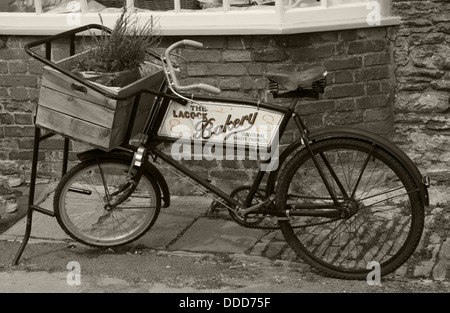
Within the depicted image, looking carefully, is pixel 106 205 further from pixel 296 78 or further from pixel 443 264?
pixel 443 264

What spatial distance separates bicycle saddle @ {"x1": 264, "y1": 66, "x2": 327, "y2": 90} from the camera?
4585 mm

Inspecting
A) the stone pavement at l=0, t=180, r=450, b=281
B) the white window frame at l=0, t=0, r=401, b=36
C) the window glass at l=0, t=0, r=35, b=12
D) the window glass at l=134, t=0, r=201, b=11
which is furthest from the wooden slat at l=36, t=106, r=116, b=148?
the window glass at l=0, t=0, r=35, b=12

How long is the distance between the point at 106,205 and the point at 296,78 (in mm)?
1426

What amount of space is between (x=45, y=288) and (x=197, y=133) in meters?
1.24

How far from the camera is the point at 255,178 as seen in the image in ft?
16.4

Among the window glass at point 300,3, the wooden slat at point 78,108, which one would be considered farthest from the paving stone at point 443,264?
the wooden slat at point 78,108

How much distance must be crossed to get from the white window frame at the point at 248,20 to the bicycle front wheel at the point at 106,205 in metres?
1.29

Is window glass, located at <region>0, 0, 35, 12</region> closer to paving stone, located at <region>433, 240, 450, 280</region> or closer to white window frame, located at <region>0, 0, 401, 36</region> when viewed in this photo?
white window frame, located at <region>0, 0, 401, 36</region>

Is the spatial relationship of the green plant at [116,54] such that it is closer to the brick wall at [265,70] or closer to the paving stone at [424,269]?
the brick wall at [265,70]

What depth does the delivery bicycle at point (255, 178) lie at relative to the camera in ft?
15.2

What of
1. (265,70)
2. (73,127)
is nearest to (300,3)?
(265,70)

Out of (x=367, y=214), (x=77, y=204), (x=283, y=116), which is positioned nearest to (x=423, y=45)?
(x=367, y=214)

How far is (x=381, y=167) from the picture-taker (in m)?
6.25

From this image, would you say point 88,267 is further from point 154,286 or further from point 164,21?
point 164,21
